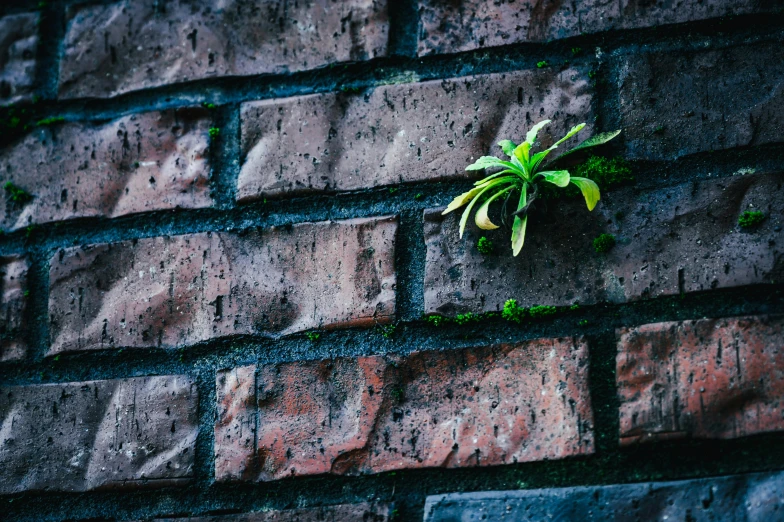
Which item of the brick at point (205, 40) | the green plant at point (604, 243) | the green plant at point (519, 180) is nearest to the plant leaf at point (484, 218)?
the green plant at point (519, 180)

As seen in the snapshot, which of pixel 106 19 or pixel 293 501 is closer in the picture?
pixel 293 501

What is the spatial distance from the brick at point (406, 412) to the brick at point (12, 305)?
24 cm

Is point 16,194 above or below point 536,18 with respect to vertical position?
below

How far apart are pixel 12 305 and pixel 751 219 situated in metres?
0.76

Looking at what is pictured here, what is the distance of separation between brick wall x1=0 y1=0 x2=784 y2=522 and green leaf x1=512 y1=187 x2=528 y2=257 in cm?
3

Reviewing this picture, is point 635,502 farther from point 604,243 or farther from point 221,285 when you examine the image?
point 221,285

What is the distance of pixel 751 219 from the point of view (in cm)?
56

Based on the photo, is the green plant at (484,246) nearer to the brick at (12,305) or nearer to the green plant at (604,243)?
the green plant at (604,243)

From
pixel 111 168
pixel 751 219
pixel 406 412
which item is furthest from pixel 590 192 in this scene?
pixel 111 168

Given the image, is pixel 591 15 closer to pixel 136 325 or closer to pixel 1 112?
pixel 136 325

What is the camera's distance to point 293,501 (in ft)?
1.90

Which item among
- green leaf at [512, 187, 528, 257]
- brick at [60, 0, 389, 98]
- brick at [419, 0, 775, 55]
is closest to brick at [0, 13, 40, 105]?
brick at [60, 0, 389, 98]

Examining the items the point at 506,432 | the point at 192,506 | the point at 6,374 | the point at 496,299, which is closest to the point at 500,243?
the point at 496,299

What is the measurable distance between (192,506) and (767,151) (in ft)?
2.15
